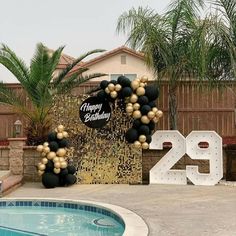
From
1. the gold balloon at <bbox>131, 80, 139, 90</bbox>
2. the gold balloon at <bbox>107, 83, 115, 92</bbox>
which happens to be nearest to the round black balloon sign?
the gold balloon at <bbox>107, 83, 115, 92</bbox>

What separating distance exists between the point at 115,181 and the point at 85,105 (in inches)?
81.9

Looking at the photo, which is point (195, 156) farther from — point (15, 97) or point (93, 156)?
point (15, 97)

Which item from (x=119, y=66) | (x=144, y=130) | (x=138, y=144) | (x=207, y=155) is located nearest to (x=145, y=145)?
(x=138, y=144)

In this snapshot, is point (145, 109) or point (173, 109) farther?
point (173, 109)

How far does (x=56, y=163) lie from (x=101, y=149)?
→ 131 centimetres

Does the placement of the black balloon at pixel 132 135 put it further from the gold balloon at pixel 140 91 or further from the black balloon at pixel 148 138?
the gold balloon at pixel 140 91

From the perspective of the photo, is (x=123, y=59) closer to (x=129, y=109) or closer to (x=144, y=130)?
(x=129, y=109)

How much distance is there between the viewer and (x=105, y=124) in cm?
1126

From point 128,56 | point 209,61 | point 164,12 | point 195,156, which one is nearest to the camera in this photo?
point 195,156

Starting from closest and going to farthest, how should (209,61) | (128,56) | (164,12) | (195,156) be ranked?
(195,156)
(209,61)
(164,12)
(128,56)

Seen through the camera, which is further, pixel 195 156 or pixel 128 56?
pixel 128 56

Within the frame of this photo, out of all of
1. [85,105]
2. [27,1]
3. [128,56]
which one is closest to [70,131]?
[85,105]

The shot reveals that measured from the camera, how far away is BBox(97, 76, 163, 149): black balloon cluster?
1098 cm

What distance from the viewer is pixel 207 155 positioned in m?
10.8
